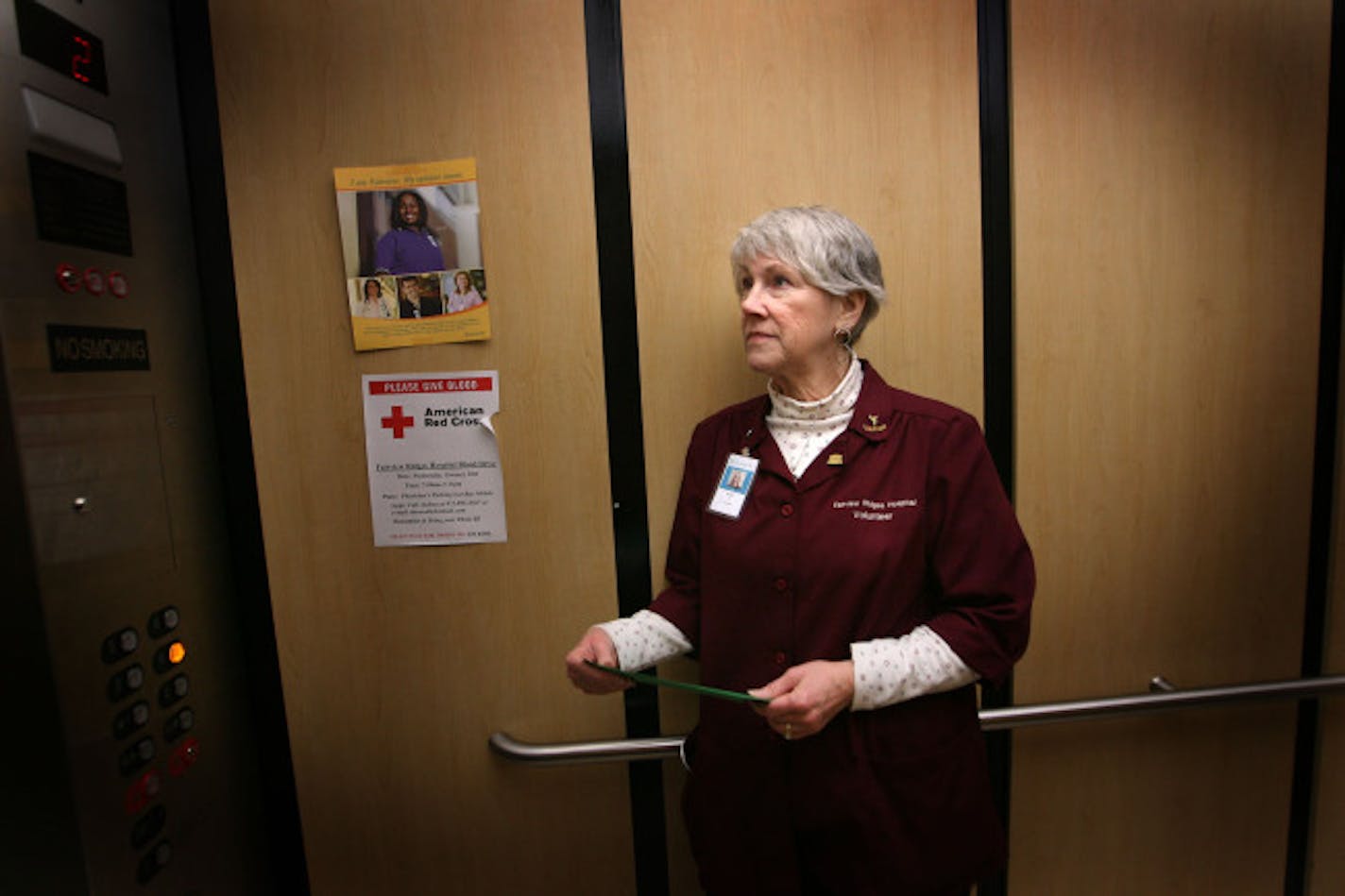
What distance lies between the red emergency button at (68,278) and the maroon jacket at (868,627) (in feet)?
3.44

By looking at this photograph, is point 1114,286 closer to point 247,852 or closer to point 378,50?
point 378,50

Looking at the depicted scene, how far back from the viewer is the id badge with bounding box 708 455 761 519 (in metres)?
1.12

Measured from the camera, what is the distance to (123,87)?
3.68 feet

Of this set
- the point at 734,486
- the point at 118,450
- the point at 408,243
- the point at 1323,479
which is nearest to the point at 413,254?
the point at 408,243

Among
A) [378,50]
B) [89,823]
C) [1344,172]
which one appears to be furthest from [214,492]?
[1344,172]

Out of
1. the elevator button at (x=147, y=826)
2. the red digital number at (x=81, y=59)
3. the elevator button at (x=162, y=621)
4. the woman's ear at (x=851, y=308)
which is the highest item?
the red digital number at (x=81, y=59)

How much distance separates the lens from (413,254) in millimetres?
1305

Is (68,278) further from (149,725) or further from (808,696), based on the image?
(808,696)

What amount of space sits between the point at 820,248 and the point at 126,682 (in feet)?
4.21

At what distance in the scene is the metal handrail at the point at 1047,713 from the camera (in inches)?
52.2

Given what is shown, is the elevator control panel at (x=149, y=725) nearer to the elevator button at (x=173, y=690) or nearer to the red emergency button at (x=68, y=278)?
the elevator button at (x=173, y=690)

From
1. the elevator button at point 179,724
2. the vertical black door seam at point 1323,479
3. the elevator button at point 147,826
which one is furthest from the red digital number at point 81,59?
the vertical black door seam at point 1323,479

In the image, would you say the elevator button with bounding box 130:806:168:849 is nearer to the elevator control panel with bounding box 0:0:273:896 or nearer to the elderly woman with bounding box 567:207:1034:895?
the elevator control panel with bounding box 0:0:273:896

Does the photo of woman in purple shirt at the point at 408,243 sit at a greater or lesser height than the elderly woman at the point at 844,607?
greater
